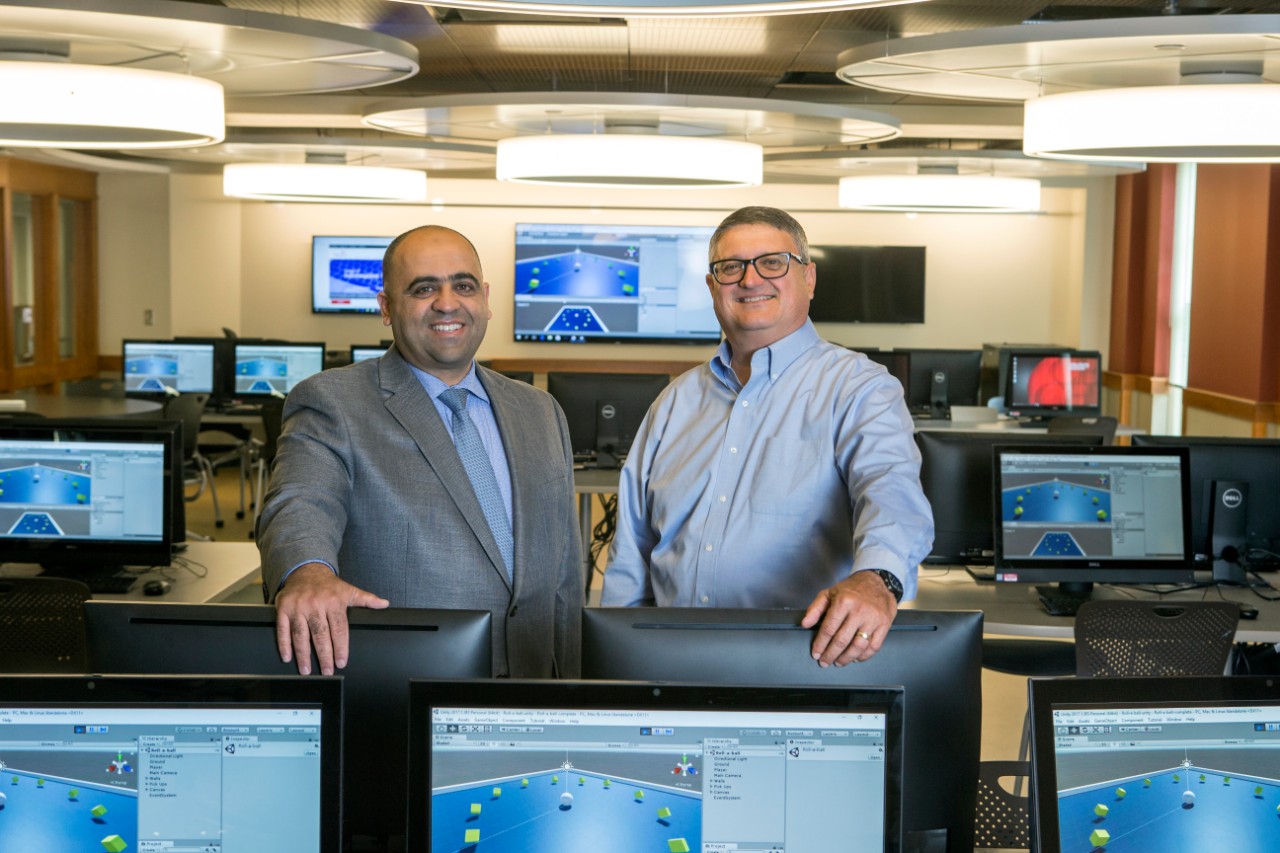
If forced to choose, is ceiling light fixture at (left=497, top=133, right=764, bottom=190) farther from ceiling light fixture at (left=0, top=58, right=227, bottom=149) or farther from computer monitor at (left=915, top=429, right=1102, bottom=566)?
computer monitor at (left=915, top=429, right=1102, bottom=566)

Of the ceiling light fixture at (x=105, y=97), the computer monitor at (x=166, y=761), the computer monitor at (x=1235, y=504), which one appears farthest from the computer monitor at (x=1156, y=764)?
the ceiling light fixture at (x=105, y=97)

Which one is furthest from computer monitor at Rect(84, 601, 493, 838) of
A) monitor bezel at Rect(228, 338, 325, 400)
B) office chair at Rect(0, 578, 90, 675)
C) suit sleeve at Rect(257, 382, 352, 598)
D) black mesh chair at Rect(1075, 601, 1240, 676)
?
monitor bezel at Rect(228, 338, 325, 400)

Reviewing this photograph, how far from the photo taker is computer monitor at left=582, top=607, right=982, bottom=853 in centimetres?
151

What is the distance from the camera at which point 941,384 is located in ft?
31.6

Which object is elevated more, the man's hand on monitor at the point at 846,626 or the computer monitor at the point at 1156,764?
the man's hand on monitor at the point at 846,626

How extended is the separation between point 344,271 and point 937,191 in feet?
22.2

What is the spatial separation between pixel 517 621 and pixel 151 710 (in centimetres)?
102

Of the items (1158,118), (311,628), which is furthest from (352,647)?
(1158,118)

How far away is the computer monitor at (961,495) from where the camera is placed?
172 inches

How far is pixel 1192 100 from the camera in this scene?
4.46 metres

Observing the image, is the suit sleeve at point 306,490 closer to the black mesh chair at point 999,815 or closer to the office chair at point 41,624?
the black mesh chair at point 999,815

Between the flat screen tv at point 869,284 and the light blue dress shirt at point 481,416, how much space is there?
447 inches

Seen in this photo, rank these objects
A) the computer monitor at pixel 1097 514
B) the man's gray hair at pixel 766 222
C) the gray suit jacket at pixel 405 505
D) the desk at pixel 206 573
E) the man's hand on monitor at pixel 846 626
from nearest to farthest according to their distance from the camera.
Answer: the man's hand on monitor at pixel 846 626 < the gray suit jacket at pixel 405 505 < the man's gray hair at pixel 766 222 < the desk at pixel 206 573 < the computer monitor at pixel 1097 514

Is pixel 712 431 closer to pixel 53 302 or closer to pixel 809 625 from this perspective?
pixel 809 625
